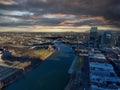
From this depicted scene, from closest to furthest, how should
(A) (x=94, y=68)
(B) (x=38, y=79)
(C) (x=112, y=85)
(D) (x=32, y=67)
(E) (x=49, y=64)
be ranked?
(C) (x=112, y=85) → (B) (x=38, y=79) → (A) (x=94, y=68) → (D) (x=32, y=67) → (E) (x=49, y=64)

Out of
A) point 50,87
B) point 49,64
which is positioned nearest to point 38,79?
point 50,87

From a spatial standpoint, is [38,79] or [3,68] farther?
[3,68]

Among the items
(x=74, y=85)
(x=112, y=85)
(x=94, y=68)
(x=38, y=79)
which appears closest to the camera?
(x=112, y=85)

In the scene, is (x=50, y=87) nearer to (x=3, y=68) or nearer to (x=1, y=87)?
(x=1, y=87)

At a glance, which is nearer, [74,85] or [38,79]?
[74,85]

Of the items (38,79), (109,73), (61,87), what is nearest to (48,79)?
(38,79)

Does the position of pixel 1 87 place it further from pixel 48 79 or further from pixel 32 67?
pixel 32 67

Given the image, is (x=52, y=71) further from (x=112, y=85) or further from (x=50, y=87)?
(x=112, y=85)

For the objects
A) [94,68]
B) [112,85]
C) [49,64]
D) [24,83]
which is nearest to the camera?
[112,85]

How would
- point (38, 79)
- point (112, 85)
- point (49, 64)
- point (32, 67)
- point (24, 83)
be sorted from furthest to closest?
point (49, 64) < point (32, 67) < point (38, 79) < point (24, 83) < point (112, 85)
